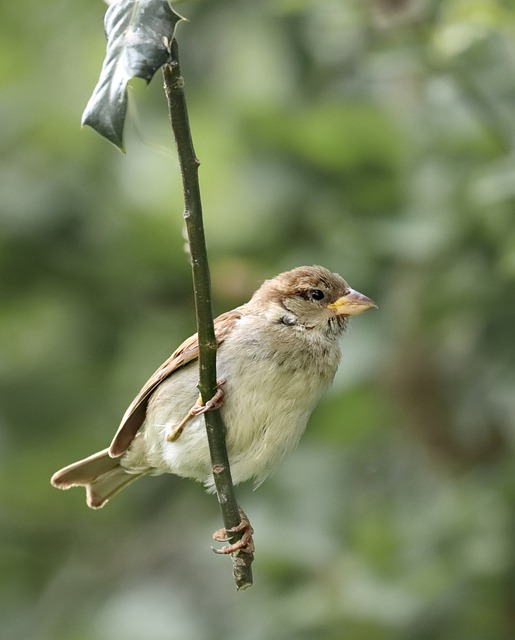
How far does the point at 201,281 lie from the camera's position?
7.17 ft

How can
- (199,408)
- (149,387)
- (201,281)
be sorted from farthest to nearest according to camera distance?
(149,387), (199,408), (201,281)

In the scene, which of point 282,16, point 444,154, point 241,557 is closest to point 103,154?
point 282,16

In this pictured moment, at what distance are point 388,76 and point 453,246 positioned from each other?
1177 millimetres

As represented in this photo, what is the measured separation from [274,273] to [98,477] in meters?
1.44

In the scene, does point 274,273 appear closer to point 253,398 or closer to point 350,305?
point 350,305

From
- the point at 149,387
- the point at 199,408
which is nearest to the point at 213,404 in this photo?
the point at 199,408

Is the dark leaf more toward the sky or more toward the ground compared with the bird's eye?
more toward the sky

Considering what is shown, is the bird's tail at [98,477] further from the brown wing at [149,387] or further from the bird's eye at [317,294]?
the bird's eye at [317,294]

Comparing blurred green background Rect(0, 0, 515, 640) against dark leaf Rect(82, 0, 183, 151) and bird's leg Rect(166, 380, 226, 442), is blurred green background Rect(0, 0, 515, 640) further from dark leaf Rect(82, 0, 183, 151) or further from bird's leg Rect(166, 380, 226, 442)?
dark leaf Rect(82, 0, 183, 151)

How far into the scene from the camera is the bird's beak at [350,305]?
143 inches

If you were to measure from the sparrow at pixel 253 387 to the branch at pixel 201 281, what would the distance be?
0.46 metres

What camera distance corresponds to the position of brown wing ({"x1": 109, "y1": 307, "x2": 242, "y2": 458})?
11.1ft

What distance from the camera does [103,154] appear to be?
579 cm

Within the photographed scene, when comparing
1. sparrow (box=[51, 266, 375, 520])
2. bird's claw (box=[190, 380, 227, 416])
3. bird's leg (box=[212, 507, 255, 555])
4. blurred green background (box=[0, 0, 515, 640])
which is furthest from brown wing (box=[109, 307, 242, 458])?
blurred green background (box=[0, 0, 515, 640])
